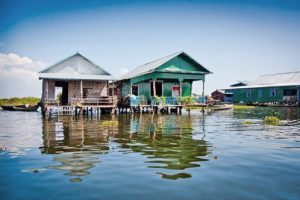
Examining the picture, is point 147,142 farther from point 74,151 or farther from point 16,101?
point 16,101

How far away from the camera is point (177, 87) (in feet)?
97.3

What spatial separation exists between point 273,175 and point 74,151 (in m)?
5.30

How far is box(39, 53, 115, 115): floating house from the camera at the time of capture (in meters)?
23.9

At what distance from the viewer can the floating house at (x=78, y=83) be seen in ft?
78.5

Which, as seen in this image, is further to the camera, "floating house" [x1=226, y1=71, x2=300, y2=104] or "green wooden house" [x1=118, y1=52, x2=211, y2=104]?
"floating house" [x1=226, y1=71, x2=300, y2=104]

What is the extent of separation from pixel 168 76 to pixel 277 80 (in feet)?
104

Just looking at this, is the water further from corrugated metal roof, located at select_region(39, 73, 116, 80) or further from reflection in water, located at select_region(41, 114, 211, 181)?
corrugated metal roof, located at select_region(39, 73, 116, 80)

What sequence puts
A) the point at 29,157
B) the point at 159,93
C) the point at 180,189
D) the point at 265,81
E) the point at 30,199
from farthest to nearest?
the point at 265,81 < the point at 159,93 < the point at 29,157 < the point at 180,189 < the point at 30,199

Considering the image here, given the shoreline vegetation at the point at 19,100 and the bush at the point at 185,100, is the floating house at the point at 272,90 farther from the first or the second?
the shoreline vegetation at the point at 19,100

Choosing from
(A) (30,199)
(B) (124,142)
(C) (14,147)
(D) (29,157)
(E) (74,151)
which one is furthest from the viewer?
(B) (124,142)

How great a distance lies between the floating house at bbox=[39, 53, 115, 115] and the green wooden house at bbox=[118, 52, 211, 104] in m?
3.86

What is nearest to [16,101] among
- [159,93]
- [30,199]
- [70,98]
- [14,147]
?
[70,98]

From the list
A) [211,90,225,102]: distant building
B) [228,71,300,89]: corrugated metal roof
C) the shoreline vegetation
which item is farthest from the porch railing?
[211,90,225,102]: distant building

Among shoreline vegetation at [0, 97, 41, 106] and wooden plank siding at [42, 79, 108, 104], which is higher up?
wooden plank siding at [42, 79, 108, 104]
